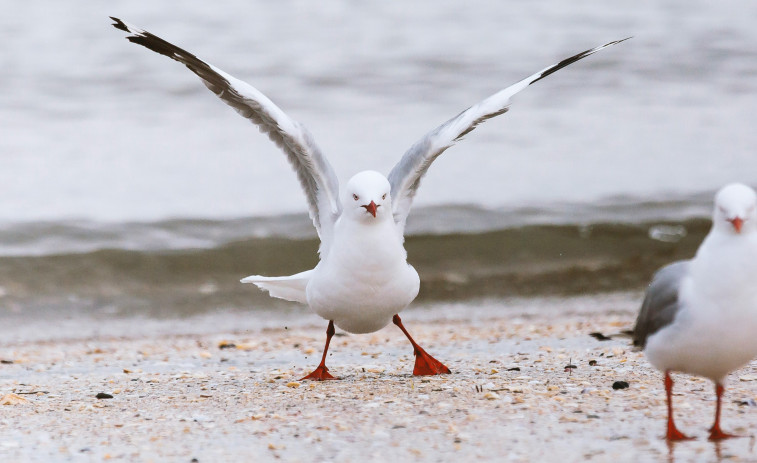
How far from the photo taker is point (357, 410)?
455 cm

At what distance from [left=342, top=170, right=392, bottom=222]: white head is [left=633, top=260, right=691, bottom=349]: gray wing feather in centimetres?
165

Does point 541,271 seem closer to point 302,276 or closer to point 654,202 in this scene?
point 654,202

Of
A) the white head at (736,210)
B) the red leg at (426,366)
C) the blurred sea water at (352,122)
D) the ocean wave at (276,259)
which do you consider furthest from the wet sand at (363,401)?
the blurred sea water at (352,122)

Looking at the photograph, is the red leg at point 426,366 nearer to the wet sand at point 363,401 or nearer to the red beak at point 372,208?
the wet sand at point 363,401

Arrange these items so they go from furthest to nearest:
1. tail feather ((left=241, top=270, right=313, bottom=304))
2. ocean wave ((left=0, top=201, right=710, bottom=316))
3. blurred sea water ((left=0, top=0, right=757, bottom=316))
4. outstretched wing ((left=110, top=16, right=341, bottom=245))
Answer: blurred sea water ((left=0, top=0, right=757, bottom=316)), ocean wave ((left=0, top=201, right=710, bottom=316)), tail feather ((left=241, top=270, right=313, bottom=304)), outstretched wing ((left=110, top=16, right=341, bottom=245))

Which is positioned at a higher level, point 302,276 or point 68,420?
point 302,276

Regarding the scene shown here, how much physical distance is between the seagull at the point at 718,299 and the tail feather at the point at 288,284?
8.26 feet

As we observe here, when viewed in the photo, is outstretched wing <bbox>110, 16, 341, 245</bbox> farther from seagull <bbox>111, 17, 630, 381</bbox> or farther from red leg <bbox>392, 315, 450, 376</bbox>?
red leg <bbox>392, 315, 450, 376</bbox>

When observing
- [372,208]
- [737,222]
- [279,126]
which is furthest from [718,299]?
[279,126]

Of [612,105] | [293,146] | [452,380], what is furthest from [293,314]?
[612,105]

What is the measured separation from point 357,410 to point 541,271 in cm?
500

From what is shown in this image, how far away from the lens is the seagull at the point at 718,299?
3494mm

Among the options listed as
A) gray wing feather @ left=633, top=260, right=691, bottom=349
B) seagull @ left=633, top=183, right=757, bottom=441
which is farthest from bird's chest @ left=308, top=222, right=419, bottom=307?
seagull @ left=633, top=183, right=757, bottom=441

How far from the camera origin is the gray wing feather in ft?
12.2
